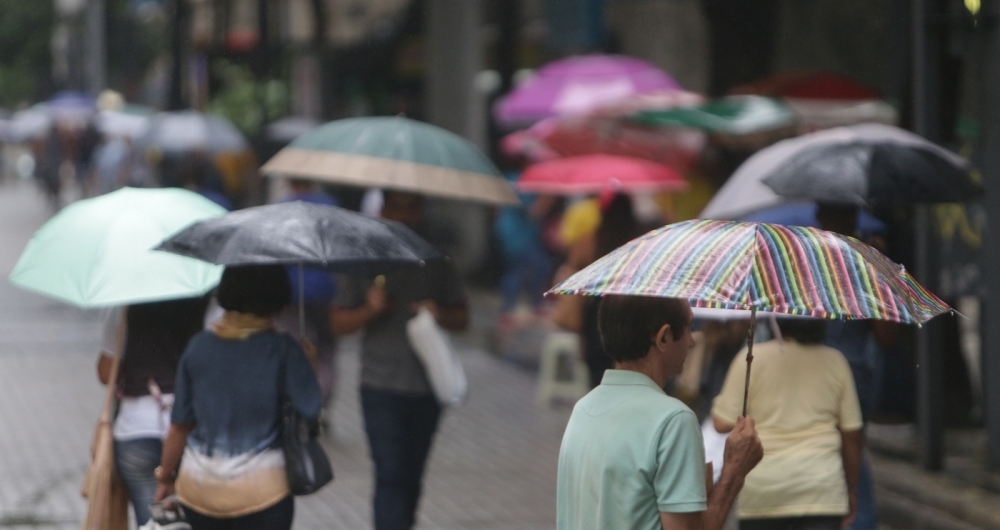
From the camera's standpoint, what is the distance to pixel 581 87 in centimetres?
1309

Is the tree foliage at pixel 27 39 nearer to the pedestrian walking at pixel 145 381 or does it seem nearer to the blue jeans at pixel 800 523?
the pedestrian walking at pixel 145 381

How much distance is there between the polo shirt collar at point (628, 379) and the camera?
3.30 meters

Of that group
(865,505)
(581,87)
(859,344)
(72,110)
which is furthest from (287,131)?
(72,110)

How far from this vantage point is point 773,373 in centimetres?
475

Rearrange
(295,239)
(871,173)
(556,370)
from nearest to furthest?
(295,239) < (871,173) < (556,370)

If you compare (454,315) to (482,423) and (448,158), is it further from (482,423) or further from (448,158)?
(482,423)

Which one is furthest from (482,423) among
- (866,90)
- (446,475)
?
(866,90)

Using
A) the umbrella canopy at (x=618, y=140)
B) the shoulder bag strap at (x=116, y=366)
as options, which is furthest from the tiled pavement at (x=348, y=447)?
the shoulder bag strap at (x=116, y=366)

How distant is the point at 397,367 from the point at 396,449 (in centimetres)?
35

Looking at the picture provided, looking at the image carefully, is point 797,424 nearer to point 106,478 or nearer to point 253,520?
point 253,520

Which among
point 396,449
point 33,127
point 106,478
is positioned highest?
point 106,478

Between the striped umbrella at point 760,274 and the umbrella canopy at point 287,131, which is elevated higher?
the striped umbrella at point 760,274

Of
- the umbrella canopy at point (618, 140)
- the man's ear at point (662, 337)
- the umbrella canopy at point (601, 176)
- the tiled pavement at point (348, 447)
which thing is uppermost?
the man's ear at point (662, 337)

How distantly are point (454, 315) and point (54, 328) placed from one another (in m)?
10.6
